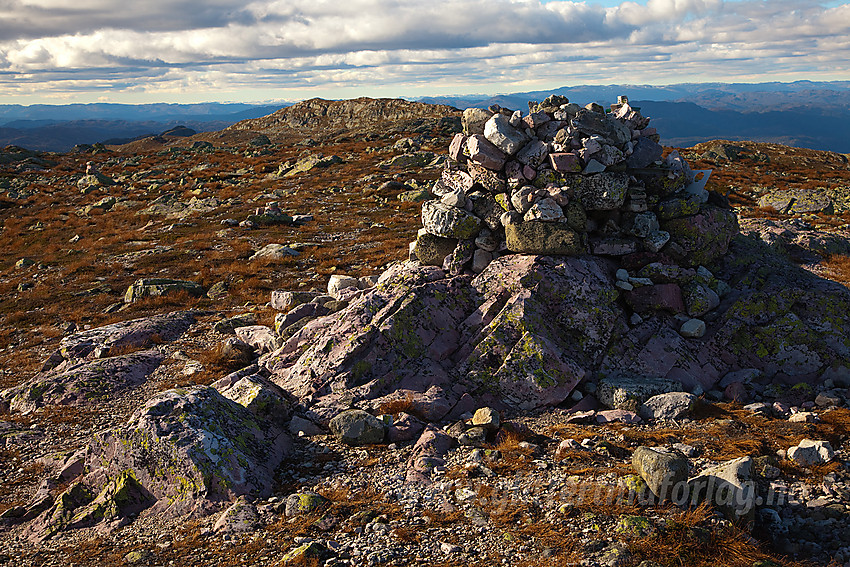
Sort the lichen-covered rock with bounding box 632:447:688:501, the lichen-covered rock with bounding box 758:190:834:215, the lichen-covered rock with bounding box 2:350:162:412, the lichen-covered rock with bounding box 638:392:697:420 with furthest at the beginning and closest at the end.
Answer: the lichen-covered rock with bounding box 758:190:834:215
the lichen-covered rock with bounding box 2:350:162:412
the lichen-covered rock with bounding box 638:392:697:420
the lichen-covered rock with bounding box 632:447:688:501

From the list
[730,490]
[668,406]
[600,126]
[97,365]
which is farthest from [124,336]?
[730,490]

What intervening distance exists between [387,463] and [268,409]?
351 cm

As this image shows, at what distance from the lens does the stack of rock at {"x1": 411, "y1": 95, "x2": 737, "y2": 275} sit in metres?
13.8

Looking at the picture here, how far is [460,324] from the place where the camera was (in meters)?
13.7

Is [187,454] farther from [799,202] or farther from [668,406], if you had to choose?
[799,202]

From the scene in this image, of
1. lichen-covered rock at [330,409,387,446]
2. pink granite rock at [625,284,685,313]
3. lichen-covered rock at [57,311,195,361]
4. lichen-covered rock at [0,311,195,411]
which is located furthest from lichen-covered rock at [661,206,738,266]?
lichen-covered rock at [57,311,195,361]

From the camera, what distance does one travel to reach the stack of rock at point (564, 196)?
13773 millimetres

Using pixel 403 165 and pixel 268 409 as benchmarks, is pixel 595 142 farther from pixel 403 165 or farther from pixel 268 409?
pixel 403 165

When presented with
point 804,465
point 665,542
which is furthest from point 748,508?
point 804,465

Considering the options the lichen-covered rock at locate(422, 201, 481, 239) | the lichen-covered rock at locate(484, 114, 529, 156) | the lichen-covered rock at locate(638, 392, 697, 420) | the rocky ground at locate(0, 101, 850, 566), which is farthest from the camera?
the lichen-covered rock at locate(422, 201, 481, 239)

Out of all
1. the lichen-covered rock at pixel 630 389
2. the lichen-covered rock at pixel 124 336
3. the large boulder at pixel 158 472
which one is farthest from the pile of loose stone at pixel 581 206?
the lichen-covered rock at pixel 124 336

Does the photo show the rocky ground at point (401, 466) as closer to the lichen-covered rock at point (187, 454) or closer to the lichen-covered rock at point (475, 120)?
the lichen-covered rock at point (187, 454)

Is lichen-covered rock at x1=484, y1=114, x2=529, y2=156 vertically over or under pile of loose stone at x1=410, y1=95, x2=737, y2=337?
over

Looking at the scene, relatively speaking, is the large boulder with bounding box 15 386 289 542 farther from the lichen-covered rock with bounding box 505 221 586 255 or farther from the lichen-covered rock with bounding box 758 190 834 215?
the lichen-covered rock with bounding box 758 190 834 215
